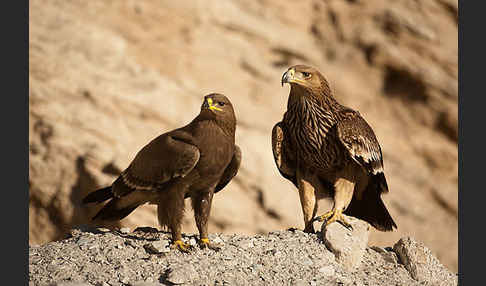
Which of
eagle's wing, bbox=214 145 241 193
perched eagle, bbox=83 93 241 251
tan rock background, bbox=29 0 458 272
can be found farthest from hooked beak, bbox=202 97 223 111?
tan rock background, bbox=29 0 458 272

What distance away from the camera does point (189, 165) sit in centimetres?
559

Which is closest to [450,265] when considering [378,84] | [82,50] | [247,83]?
[378,84]

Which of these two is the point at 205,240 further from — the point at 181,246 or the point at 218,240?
the point at 181,246

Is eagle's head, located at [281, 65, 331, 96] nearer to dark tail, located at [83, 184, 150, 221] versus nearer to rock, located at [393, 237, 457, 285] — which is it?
rock, located at [393, 237, 457, 285]

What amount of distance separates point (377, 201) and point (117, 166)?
6.07 meters

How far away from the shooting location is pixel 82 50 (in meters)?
12.2

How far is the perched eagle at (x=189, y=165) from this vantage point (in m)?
5.66

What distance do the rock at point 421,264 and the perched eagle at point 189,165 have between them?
2.01 metres

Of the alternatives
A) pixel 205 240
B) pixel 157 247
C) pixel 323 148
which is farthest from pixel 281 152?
pixel 157 247

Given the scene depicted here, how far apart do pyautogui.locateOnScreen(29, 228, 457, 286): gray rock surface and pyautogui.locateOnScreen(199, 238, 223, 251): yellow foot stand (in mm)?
58

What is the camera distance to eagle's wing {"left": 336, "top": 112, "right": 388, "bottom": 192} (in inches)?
245

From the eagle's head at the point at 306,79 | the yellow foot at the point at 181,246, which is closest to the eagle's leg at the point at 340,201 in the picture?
the eagle's head at the point at 306,79

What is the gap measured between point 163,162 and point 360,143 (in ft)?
6.59

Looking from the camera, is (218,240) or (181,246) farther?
(218,240)
